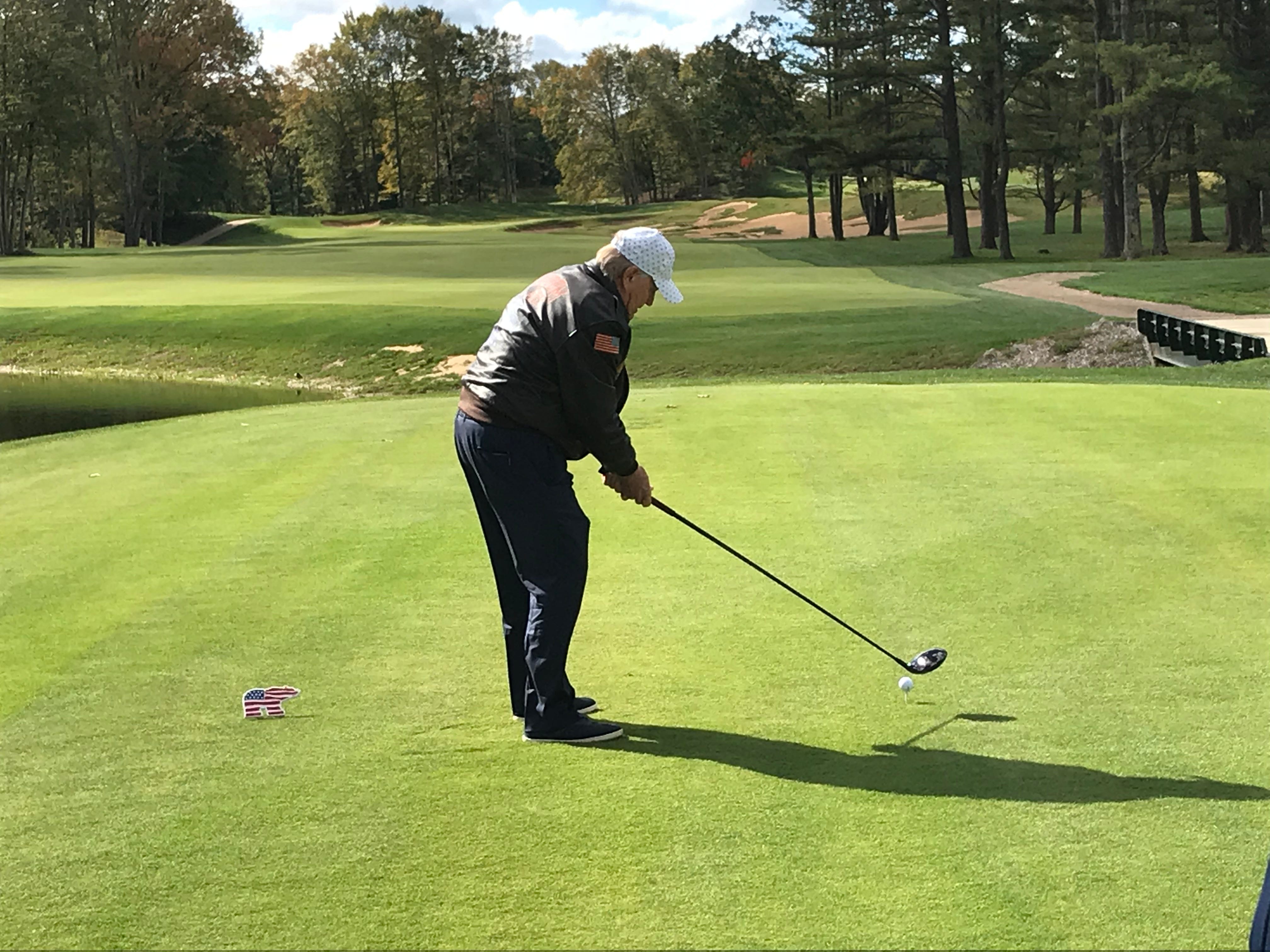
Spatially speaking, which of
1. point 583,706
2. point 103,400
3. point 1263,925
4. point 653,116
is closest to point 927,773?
point 583,706

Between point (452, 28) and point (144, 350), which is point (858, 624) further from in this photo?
point (452, 28)

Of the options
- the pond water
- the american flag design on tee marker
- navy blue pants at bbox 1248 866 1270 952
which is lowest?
the pond water

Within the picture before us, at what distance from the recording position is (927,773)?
13.2ft

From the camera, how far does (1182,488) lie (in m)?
7.70

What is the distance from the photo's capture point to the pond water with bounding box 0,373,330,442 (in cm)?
2128

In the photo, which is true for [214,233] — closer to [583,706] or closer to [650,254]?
[583,706]

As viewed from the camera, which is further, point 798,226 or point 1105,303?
point 798,226

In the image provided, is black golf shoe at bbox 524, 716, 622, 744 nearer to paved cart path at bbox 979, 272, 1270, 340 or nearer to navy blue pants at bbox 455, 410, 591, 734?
navy blue pants at bbox 455, 410, 591, 734

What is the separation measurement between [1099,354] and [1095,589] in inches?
680

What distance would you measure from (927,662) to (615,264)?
1773 mm

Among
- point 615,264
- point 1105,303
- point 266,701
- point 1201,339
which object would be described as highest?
point 615,264

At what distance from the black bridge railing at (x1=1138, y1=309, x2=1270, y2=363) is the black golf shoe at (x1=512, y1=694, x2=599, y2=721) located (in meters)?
15.1

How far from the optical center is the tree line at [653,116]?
148ft

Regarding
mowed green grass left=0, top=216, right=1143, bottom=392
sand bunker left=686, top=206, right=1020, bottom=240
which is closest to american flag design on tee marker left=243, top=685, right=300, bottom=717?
mowed green grass left=0, top=216, right=1143, bottom=392
